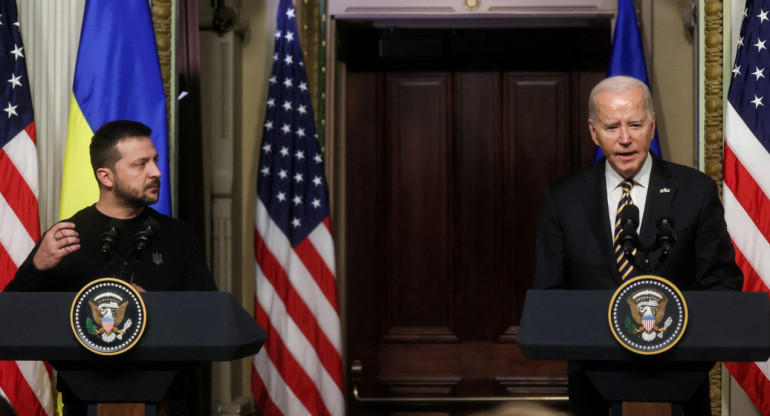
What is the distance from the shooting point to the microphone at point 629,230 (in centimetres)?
229

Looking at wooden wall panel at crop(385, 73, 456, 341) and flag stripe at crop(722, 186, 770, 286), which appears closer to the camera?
flag stripe at crop(722, 186, 770, 286)

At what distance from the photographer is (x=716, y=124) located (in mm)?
4473

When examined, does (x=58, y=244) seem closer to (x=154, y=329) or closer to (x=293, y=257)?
(x=154, y=329)

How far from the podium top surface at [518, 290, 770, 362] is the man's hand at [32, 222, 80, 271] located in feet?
4.26

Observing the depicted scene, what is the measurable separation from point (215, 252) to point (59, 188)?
1.42 m

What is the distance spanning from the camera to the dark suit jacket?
8.36ft

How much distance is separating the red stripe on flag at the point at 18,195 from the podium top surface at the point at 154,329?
3.69 feet

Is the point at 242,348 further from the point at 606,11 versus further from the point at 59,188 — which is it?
the point at 606,11

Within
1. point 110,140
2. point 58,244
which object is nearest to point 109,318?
point 58,244

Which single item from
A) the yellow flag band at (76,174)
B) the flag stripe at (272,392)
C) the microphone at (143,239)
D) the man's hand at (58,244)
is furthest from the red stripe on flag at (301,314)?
the microphone at (143,239)

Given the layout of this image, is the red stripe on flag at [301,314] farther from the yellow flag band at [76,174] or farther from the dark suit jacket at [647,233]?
the dark suit jacket at [647,233]

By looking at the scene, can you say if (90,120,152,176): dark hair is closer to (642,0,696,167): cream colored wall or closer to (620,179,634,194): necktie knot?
(620,179,634,194): necktie knot

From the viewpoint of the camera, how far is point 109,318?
238cm

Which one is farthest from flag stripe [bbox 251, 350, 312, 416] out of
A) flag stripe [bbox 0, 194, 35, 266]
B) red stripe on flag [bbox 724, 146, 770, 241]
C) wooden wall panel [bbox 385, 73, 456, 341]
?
red stripe on flag [bbox 724, 146, 770, 241]
